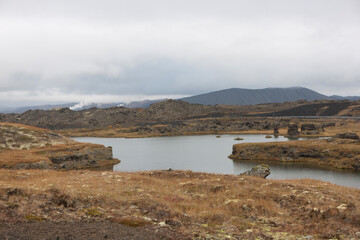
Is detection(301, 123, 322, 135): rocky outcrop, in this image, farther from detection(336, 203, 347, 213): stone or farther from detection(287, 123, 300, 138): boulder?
detection(336, 203, 347, 213): stone

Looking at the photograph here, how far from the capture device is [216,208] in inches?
822

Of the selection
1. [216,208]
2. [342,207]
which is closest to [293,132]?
[342,207]

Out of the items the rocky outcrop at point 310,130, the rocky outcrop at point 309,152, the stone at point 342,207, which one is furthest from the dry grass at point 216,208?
the rocky outcrop at point 310,130

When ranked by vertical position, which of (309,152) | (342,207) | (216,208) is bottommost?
(309,152)

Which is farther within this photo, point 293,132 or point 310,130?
point 310,130

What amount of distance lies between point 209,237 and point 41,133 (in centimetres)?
8518

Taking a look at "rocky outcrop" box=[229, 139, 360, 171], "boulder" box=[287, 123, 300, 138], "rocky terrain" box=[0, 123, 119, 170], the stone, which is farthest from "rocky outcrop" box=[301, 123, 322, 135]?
the stone

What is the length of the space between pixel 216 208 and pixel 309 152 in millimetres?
67661

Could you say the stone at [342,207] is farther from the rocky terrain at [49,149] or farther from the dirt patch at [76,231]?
the rocky terrain at [49,149]

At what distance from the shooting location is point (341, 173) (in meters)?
61.1

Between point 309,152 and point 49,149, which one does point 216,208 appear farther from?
point 309,152

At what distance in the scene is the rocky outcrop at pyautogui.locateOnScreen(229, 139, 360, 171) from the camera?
2721 inches

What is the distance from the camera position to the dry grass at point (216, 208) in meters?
17.0

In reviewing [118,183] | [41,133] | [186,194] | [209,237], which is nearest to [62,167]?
[41,133]
